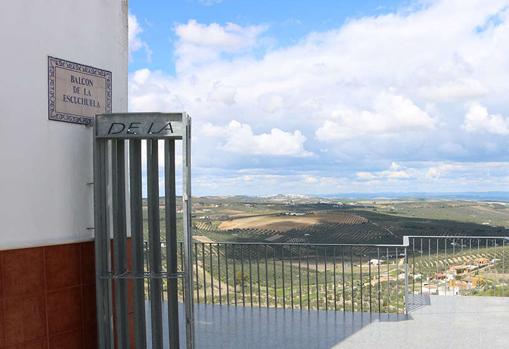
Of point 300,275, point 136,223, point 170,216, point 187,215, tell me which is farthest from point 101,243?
point 300,275

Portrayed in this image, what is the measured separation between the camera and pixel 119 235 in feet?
12.9

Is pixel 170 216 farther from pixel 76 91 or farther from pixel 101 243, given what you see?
pixel 76 91

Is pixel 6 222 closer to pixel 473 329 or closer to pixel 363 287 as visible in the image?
pixel 473 329

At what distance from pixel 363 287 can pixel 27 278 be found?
14.3 ft

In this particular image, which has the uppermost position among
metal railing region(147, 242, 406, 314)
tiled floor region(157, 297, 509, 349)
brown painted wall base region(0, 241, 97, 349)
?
brown painted wall base region(0, 241, 97, 349)

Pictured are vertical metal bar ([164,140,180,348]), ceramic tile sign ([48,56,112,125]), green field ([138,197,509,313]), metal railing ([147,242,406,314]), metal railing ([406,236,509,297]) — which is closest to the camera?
ceramic tile sign ([48,56,112,125])

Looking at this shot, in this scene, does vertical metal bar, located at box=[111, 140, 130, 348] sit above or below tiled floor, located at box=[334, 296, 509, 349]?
above

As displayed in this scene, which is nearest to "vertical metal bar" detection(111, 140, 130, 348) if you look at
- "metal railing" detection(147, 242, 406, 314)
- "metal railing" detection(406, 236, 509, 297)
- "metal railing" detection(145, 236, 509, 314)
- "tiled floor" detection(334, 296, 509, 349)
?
"tiled floor" detection(334, 296, 509, 349)

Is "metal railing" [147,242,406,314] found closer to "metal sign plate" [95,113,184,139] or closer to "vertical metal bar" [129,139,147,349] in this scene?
"vertical metal bar" [129,139,147,349]

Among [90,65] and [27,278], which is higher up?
[90,65]

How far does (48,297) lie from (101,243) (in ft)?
1.53

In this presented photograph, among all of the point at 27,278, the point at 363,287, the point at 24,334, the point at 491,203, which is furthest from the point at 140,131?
the point at 491,203

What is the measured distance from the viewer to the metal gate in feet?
12.4

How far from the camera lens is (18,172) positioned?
3.40 m
